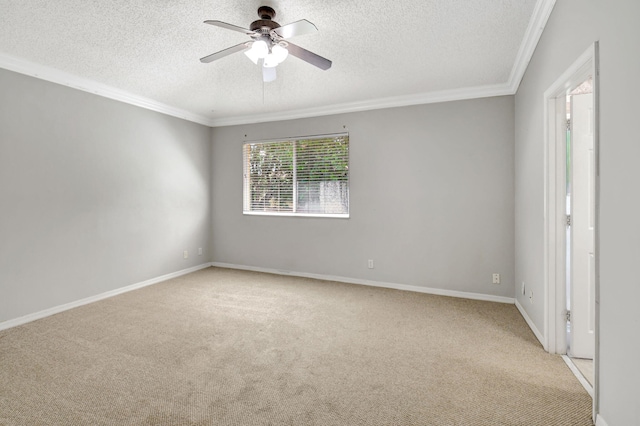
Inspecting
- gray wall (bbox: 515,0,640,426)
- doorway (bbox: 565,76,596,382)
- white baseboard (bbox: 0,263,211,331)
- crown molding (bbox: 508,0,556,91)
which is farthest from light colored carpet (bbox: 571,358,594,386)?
white baseboard (bbox: 0,263,211,331)

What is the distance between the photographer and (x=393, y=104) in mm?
4352

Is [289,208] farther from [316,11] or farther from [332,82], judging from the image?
[316,11]

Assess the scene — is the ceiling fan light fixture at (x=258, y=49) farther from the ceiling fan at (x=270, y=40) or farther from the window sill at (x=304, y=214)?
the window sill at (x=304, y=214)

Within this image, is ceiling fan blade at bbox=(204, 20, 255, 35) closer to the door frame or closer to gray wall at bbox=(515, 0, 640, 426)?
gray wall at bbox=(515, 0, 640, 426)

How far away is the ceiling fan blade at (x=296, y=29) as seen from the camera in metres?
2.08

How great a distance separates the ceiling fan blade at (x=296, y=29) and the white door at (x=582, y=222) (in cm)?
201

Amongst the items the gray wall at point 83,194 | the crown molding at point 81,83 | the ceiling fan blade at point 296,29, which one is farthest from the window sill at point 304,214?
the ceiling fan blade at point 296,29

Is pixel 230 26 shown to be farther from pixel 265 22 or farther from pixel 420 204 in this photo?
pixel 420 204

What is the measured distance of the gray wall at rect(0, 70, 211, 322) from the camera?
10.4 feet

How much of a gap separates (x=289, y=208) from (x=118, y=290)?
2582mm

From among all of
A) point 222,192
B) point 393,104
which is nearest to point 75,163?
point 222,192

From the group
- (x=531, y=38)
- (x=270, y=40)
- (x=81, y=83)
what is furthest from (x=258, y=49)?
(x=81, y=83)

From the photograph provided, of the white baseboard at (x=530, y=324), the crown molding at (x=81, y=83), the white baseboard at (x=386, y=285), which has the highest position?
the crown molding at (x=81, y=83)

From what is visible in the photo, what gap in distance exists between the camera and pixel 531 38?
2654 mm
